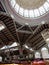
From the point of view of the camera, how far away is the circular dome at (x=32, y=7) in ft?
72.2

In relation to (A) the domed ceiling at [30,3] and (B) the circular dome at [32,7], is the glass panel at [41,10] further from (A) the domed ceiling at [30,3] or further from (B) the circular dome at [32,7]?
(A) the domed ceiling at [30,3]

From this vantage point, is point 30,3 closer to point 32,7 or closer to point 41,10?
point 32,7

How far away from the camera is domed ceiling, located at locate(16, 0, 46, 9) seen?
23.0 m

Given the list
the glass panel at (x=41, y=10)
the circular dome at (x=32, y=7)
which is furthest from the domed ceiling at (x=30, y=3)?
the glass panel at (x=41, y=10)

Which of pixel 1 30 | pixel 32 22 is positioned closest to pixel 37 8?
pixel 32 22

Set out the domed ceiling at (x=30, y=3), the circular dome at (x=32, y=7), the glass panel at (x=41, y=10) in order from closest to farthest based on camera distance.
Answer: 1. the glass panel at (x=41, y=10)
2. the circular dome at (x=32, y=7)
3. the domed ceiling at (x=30, y=3)

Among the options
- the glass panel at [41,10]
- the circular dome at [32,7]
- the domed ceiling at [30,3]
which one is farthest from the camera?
the domed ceiling at [30,3]

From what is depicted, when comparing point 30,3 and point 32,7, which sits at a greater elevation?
point 30,3

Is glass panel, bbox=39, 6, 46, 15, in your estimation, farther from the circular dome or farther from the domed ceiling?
the domed ceiling

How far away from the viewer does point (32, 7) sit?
24.1 meters

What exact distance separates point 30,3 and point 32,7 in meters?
0.72

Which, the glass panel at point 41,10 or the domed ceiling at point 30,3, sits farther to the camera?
the domed ceiling at point 30,3

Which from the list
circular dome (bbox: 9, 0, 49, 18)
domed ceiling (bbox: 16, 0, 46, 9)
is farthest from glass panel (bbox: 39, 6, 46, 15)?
domed ceiling (bbox: 16, 0, 46, 9)

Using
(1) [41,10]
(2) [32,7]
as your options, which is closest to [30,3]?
(2) [32,7]
